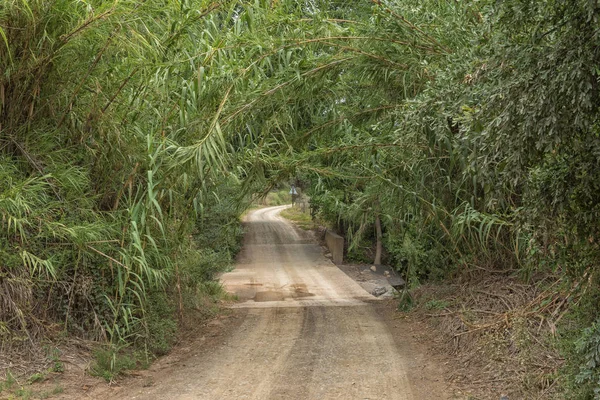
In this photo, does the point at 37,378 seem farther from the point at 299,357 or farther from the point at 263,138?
the point at 263,138

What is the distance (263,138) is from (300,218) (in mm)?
22957

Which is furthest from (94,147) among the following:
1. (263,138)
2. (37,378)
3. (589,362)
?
(589,362)

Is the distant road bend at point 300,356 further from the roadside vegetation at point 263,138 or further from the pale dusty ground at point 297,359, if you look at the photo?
the roadside vegetation at point 263,138

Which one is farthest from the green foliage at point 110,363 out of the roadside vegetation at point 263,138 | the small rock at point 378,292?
the small rock at point 378,292

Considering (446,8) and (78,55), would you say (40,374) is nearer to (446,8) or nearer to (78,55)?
(78,55)

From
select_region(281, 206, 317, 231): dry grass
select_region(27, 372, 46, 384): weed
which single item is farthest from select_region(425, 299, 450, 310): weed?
select_region(281, 206, 317, 231): dry grass

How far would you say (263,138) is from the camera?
7.35 meters

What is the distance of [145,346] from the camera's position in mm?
6723

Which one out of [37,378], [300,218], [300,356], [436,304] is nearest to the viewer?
[37,378]

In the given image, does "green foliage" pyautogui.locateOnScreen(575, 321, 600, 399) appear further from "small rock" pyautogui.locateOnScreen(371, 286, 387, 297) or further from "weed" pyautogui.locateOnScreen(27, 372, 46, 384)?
"small rock" pyautogui.locateOnScreen(371, 286, 387, 297)

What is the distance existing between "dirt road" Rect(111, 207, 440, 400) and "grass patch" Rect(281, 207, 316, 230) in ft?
43.0

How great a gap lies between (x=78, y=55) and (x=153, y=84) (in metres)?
0.75

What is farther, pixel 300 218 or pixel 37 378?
pixel 300 218

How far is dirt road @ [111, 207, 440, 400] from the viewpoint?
5.79 metres
